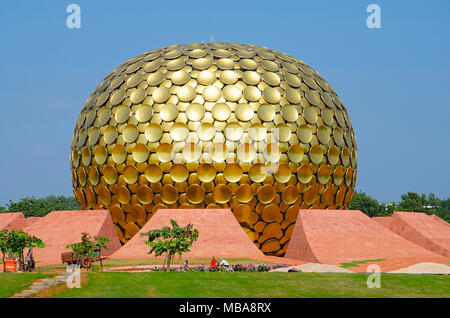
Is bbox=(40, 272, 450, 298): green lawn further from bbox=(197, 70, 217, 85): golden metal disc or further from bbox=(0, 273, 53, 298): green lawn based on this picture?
bbox=(197, 70, 217, 85): golden metal disc

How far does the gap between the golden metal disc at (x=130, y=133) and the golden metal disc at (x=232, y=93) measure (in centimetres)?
459

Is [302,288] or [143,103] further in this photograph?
[143,103]

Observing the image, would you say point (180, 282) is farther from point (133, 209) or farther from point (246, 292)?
point (133, 209)

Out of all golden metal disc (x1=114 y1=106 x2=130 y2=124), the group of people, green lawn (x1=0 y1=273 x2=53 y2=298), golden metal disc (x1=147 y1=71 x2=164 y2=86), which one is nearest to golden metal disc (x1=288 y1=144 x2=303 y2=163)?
golden metal disc (x1=147 y1=71 x2=164 y2=86)

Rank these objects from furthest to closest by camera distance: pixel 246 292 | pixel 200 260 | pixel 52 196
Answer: pixel 52 196 → pixel 200 260 → pixel 246 292

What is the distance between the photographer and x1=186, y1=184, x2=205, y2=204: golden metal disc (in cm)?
2742

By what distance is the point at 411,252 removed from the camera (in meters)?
26.7

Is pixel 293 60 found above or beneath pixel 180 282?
above

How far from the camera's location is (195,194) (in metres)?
27.5

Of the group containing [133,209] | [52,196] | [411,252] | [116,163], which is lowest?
[52,196]

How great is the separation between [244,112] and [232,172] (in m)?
2.95

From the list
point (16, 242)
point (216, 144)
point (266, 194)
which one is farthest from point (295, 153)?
point (16, 242)
